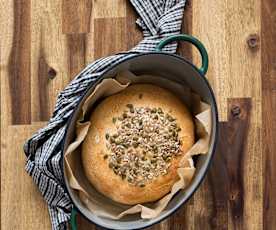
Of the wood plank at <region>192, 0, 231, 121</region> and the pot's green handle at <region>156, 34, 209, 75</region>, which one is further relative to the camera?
the wood plank at <region>192, 0, 231, 121</region>

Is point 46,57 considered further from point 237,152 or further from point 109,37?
point 237,152

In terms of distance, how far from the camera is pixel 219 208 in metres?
0.84

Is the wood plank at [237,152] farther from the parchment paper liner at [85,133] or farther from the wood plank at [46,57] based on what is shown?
the wood plank at [46,57]

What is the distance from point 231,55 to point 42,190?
337 millimetres

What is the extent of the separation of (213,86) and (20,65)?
0.29 m

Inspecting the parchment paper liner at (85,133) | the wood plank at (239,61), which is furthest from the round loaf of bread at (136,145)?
the wood plank at (239,61)

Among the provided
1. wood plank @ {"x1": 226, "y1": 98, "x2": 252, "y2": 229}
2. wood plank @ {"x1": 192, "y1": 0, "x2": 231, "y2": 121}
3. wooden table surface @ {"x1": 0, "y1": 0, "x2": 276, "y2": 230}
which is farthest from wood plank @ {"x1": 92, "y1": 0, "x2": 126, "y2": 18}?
wood plank @ {"x1": 226, "y1": 98, "x2": 252, "y2": 229}

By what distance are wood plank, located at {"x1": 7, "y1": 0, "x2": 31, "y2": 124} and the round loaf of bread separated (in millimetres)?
151

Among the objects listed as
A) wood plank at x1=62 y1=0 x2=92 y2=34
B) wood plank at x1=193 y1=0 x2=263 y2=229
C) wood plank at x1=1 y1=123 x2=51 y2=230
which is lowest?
wood plank at x1=1 y1=123 x2=51 y2=230

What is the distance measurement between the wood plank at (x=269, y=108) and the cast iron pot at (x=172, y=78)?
0.43 ft

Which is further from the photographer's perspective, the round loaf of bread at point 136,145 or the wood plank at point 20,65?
the wood plank at point 20,65

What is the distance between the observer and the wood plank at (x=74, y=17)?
86cm

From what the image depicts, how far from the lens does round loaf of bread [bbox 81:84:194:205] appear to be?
75 centimetres

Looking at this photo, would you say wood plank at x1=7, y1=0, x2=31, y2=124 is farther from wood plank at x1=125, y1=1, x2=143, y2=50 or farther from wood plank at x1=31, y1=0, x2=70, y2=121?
wood plank at x1=125, y1=1, x2=143, y2=50
